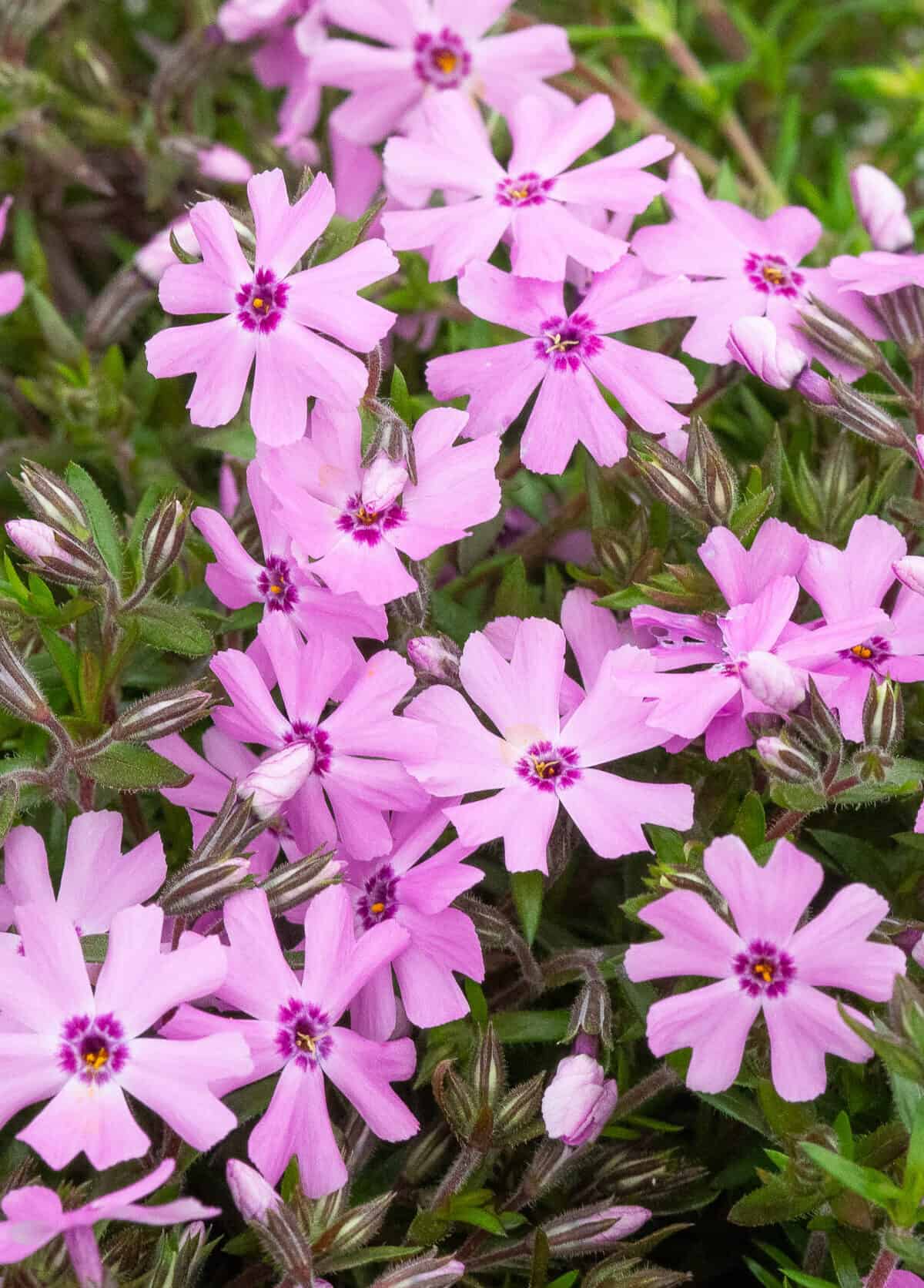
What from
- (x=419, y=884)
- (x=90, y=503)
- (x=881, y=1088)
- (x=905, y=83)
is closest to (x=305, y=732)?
(x=419, y=884)

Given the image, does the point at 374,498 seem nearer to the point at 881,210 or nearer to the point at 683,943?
the point at 683,943

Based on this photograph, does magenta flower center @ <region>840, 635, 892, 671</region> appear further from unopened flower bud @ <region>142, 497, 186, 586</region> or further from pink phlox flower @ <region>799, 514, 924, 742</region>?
unopened flower bud @ <region>142, 497, 186, 586</region>

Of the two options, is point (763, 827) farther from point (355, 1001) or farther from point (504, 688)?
point (355, 1001)

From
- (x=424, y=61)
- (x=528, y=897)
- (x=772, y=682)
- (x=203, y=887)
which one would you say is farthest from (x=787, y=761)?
(x=424, y=61)

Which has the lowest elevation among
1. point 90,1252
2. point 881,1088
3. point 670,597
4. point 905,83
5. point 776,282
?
point 90,1252

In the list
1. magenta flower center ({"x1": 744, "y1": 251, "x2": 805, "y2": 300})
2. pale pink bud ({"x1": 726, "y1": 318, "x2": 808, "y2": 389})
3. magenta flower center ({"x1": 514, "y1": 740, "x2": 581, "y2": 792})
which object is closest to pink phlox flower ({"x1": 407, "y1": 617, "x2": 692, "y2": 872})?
magenta flower center ({"x1": 514, "y1": 740, "x2": 581, "y2": 792})

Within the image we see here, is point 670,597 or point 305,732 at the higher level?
point 670,597
